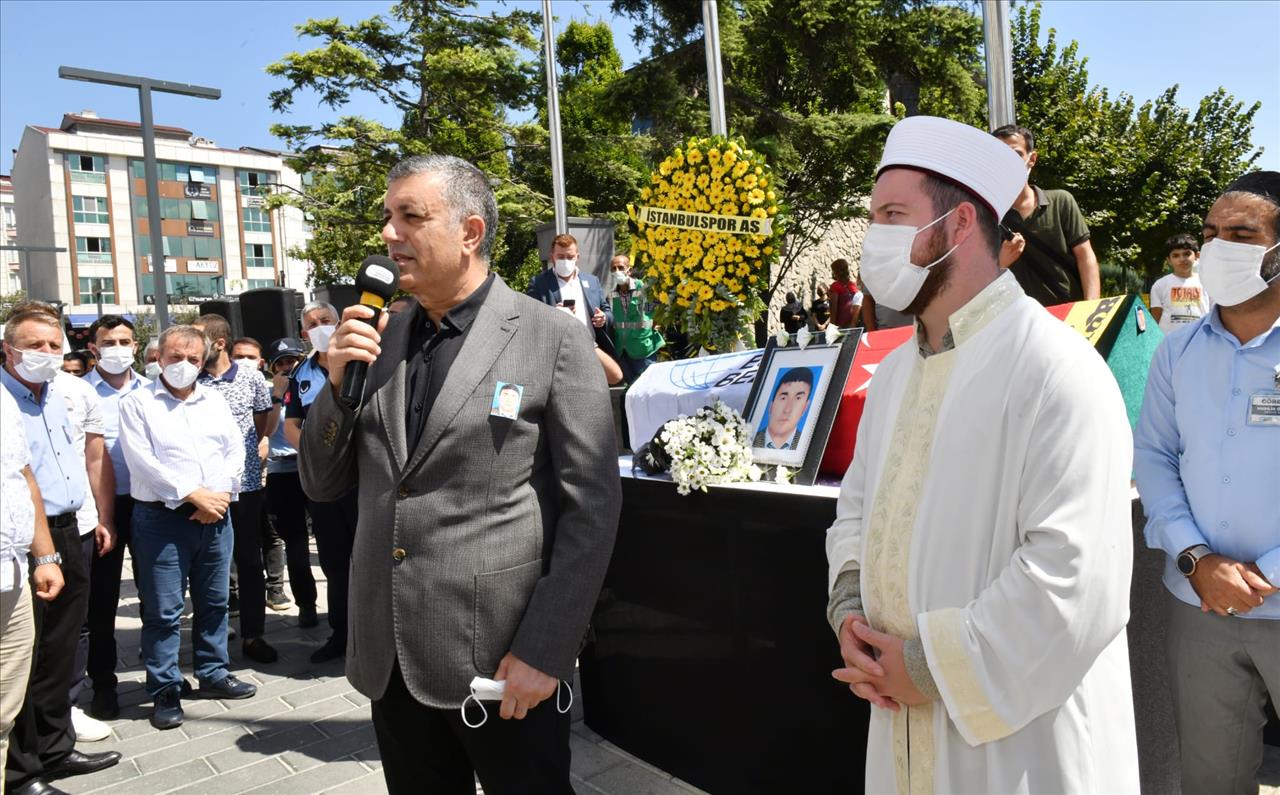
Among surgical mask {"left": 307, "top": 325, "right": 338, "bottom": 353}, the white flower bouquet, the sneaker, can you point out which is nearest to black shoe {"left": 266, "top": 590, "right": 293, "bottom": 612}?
the sneaker

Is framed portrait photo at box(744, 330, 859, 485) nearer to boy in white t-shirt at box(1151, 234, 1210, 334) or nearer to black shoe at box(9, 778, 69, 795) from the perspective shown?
black shoe at box(9, 778, 69, 795)

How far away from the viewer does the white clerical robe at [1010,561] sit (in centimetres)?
150

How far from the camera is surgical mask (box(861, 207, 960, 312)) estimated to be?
5.83ft

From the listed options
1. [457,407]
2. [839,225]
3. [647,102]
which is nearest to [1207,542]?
[457,407]

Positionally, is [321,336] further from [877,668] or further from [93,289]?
[93,289]

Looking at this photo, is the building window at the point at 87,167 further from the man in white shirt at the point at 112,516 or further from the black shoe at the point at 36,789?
the black shoe at the point at 36,789

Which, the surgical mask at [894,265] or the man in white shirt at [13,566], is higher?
the surgical mask at [894,265]

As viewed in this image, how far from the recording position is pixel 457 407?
215 centimetres

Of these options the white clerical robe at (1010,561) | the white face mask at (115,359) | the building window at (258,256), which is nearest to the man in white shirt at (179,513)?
the white face mask at (115,359)

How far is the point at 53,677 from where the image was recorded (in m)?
4.05

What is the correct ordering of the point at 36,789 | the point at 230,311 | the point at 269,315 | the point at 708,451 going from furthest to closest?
the point at 230,311 < the point at 269,315 < the point at 36,789 < the point at 708,451

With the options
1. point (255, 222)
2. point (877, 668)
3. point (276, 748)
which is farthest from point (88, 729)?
point (255, 222)

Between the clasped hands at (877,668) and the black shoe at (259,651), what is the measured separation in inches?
190

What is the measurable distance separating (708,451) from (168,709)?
11.4 ft
